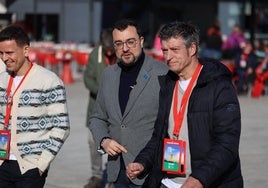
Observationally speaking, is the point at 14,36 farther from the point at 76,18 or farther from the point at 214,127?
the point at 76,18

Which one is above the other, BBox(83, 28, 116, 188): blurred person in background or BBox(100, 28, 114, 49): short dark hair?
BBox(100, 28, 114, 49): short dark hair

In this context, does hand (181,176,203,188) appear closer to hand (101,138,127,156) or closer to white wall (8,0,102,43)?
hand (101,138,127,156)

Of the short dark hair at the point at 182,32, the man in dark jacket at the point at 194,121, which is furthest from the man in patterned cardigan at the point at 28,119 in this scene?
the short dark hair at the point at 182,32

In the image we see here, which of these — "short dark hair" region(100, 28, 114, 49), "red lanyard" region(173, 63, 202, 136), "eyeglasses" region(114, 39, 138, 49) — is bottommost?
"short dark hair" region(100, 28, 114, 49)

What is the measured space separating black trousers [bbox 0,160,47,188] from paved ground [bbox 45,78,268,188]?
375cm

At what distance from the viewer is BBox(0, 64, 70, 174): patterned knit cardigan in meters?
5.19

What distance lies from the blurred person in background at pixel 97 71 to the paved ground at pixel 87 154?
0.29 meters

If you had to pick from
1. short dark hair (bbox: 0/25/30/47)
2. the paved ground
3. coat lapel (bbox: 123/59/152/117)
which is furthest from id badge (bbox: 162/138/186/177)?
the paved ground

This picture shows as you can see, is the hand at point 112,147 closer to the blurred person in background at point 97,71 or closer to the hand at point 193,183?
the hand at point 193,183

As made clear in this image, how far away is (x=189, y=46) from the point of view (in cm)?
431

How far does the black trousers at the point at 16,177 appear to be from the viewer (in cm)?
520

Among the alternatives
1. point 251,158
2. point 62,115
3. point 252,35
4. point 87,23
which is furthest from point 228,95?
point 87,23

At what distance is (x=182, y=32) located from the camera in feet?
14.1

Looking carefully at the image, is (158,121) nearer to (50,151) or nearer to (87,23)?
Result: (50,151)
